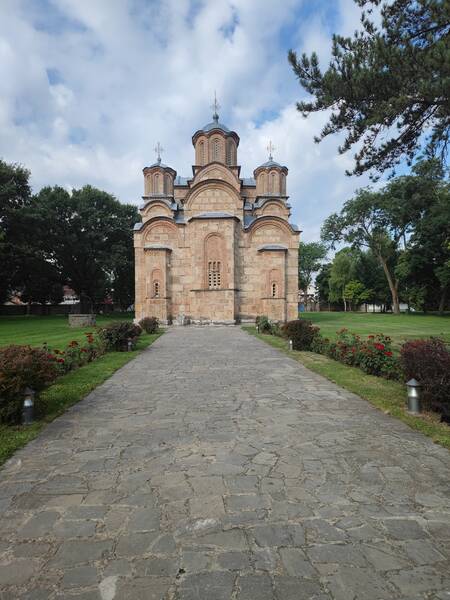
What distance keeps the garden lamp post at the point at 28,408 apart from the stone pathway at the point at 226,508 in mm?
394

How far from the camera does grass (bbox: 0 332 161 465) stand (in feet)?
14.3

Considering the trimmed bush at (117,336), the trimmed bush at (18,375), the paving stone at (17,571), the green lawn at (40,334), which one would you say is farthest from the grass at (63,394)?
the green lawn at (40,334)

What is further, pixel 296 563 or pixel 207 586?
pixel 296 563

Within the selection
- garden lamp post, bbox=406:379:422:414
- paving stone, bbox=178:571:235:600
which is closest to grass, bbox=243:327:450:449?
garden lamp post, bbox=406:379:422:414

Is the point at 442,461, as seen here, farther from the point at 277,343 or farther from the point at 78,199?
the point at 78,199

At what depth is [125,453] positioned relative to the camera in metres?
4.00

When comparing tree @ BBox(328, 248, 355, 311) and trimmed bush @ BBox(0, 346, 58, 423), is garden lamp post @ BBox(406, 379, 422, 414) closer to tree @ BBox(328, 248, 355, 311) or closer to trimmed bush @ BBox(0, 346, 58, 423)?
trimmed bush @ BBox(0, 346, 58, 423)

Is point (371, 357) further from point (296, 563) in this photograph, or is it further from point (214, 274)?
point (214, 274)

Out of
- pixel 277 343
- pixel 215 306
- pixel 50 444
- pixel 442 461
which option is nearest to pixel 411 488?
pixel 442 461

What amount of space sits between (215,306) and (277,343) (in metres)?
11.3

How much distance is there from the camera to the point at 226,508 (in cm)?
288

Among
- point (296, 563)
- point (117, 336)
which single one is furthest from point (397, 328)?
point (296, 563)

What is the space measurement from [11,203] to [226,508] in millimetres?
35777

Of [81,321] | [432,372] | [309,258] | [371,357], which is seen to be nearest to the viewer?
[432,372]
